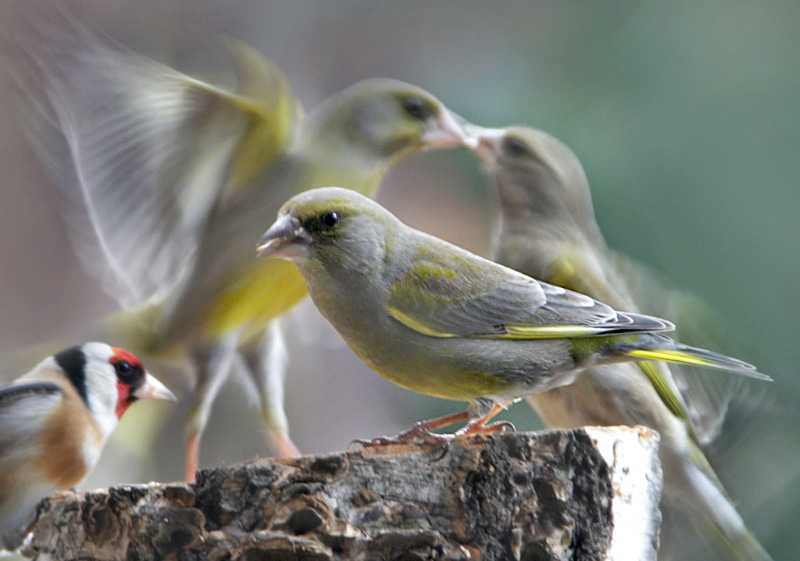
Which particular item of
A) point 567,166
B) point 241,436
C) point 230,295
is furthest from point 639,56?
point 241,436

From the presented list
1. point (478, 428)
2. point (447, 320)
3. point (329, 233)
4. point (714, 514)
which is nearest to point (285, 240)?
point (329, 233)

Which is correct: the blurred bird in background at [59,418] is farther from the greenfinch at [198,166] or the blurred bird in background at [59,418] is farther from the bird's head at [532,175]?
the bird's head at [532,175]

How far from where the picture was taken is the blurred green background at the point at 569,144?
1.46 m

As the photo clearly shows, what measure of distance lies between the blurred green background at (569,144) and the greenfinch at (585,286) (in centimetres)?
14

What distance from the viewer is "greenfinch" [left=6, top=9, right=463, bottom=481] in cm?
127

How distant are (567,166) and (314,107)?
1.77 ft

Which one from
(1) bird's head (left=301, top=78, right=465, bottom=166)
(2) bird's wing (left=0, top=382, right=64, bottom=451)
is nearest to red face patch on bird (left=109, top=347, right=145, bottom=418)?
(2) bird's wing (left=0, top=382, right=64, bottom=451)

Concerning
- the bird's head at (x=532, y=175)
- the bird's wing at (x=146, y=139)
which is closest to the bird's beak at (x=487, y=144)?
the bird's head at (x=532, y=175)

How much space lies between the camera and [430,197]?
1590 millimetres

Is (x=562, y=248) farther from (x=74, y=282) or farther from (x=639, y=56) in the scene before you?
(x=74, y=282)

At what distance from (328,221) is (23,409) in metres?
0.61

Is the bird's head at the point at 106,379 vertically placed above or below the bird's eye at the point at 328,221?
below

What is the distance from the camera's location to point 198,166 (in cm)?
132

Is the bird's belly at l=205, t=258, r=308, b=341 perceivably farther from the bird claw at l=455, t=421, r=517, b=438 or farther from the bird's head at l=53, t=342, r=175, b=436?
the bird claw at l=455, t=421, r=517, b=438
